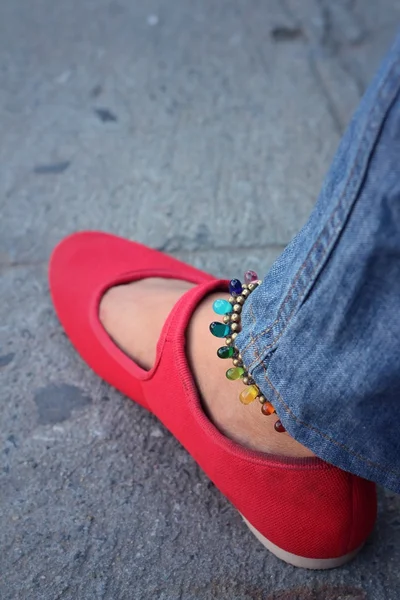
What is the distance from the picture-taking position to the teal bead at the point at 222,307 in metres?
0.82

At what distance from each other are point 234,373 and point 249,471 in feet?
0.42

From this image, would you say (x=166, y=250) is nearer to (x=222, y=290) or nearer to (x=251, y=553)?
(x=222, y=290)

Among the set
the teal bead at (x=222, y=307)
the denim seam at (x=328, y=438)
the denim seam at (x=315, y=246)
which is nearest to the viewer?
the denim seam at (x=315, y=246)

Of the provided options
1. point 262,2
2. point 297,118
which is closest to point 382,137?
point 297,118

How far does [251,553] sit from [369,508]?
0.57ft

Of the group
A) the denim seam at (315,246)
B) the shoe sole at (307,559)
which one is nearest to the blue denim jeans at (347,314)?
the denim seam at (315,246)

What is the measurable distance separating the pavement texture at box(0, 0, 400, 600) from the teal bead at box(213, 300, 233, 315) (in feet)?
0.92

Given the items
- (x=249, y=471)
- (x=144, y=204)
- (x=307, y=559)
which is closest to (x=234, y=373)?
(x=249, y=471)

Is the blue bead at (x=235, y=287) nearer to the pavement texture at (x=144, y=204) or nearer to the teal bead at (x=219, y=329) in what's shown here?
the teal bead at (x=219, y=329)

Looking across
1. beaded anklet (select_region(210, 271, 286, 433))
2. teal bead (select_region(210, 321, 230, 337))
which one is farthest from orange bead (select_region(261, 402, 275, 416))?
teal bead (select_region(210, 321, 230, 337))

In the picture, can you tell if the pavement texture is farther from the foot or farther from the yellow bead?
the yellow bead

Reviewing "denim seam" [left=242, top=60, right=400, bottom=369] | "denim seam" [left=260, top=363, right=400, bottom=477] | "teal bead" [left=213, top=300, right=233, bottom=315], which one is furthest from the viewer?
"teal bead" [left=213, top=300, right=233, bottom=315]

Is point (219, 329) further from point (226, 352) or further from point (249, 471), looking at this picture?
point (249, 471)

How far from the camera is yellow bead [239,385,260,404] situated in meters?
0.77
